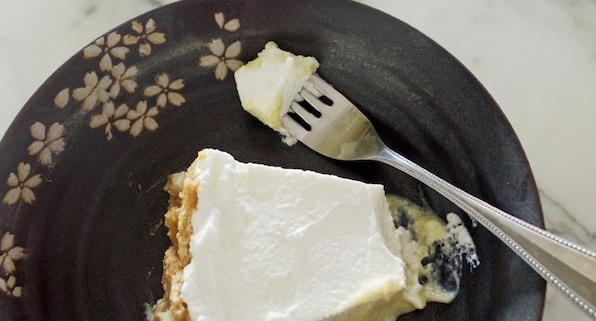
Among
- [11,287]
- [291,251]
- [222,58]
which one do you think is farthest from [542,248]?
[11,287]

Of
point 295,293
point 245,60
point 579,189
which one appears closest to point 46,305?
point 295,293

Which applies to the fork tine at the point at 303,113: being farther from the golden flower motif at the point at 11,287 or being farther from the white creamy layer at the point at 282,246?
the golden flower motif at the point at 11,287

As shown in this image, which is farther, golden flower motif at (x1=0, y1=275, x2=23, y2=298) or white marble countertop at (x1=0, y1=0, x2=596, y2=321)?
white marble countertop at (x1=0, y1=0, x2=596, y2=321)

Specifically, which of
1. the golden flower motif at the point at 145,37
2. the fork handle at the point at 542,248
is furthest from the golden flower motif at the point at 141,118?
the fork handle at the point at 542,248

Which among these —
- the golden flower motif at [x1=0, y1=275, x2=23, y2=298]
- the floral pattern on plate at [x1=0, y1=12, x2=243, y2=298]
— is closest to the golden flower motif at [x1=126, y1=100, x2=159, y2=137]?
the floral pattern on plate at [x1=0, y1=12, x2=243, y2=298]

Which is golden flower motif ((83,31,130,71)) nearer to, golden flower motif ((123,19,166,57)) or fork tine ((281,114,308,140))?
golden flower motif ((123,19,166,57))
